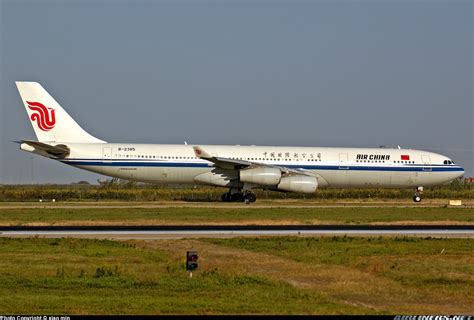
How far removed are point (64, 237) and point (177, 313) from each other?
544 inches

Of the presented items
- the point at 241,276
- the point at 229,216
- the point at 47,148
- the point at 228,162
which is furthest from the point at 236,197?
the point at 241,276

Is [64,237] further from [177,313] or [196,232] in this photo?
[177,313]

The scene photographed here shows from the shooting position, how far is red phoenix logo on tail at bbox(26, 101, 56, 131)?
5297 centimetres

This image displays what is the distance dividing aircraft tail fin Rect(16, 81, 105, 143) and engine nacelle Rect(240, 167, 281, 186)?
10.9 metres

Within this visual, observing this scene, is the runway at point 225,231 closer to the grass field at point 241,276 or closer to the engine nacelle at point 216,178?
the grass field at point 241,276

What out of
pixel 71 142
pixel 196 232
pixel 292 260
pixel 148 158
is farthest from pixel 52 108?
pixel 292 260

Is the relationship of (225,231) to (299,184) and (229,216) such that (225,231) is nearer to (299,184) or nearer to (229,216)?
(229,216)

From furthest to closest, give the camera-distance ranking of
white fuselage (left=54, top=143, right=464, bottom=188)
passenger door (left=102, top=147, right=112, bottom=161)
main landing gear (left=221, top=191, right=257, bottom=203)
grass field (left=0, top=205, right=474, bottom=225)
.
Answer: main landing gear (left=221, top=191, right=257, bottom=203) < white fuselage (left=54, top=143, right=464, bottom=188) < passenger door (left=102, top=147, right=112, bottom=161) < grass field (left=0, top=205, right=474, bottom=225)

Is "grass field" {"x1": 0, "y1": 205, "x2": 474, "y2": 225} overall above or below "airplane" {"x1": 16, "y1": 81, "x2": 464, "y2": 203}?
below

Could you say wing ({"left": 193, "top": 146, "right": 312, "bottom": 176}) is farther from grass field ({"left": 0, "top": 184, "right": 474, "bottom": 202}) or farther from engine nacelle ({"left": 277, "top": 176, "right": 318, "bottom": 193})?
grass field ({"left": 0, "top": 184, "right": 474, "bottom": 202})

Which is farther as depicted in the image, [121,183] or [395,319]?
[121,183]

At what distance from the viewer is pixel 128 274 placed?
19078mm

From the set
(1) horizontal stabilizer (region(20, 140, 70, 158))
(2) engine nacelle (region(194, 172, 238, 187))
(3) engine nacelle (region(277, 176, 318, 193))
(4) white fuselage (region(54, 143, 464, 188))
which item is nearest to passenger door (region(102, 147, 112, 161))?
(4) white fuselage (region(54, 143, 464, 188))

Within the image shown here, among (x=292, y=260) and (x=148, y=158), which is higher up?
(x=148, y=158)
